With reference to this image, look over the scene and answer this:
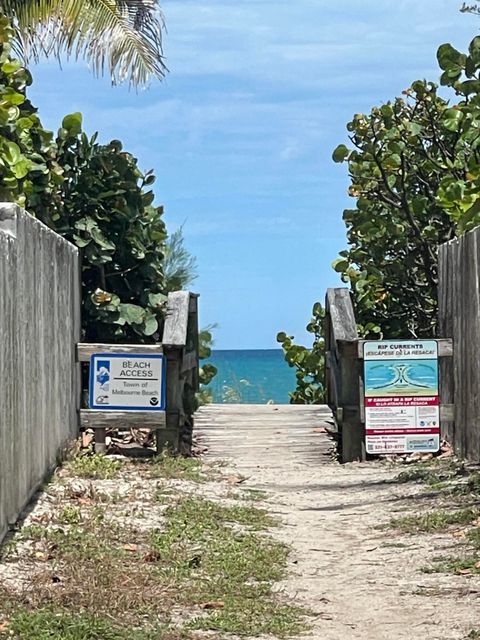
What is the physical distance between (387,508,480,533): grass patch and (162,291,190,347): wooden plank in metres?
3.41

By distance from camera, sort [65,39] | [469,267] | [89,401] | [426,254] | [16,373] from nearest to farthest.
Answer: [16,373] → [469,267] → [89,401] → [426,254] → [65,39]

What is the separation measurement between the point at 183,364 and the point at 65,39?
6.07 m

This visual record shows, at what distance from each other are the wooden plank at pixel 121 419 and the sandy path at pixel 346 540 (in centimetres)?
86

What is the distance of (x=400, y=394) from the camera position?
37.7 ft

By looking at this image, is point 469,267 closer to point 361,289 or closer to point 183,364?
point 183,364

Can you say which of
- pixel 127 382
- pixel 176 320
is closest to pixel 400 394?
pixel 176 320

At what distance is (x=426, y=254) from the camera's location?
1438cm

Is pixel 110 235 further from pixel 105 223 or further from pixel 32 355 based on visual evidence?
pixel 32 355

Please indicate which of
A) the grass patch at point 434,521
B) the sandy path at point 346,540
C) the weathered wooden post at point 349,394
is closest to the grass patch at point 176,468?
the sandy path at point 346,540

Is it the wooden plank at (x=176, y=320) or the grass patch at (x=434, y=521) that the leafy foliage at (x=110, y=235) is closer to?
the wooden plank at (x=176, y=320)

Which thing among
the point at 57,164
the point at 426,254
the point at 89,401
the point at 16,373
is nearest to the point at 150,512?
the point at 16,373

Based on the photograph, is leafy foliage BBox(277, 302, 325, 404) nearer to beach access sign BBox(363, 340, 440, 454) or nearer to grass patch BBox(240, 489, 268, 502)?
beach access sign BBox(363, 340, 440, 454)

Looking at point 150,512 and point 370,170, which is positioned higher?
point 370,170

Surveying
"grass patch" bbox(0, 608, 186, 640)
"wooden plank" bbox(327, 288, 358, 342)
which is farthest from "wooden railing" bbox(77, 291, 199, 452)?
"grass patch" bbox(0, 608, 186, 640)
